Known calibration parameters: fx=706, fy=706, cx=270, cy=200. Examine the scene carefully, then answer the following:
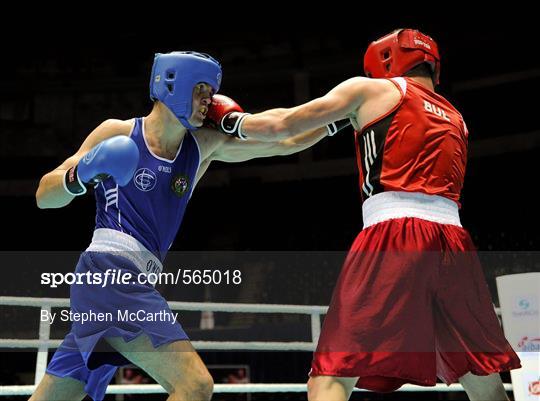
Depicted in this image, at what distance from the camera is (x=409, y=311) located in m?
1.99

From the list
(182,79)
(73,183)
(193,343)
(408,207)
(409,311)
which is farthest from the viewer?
(193,343)

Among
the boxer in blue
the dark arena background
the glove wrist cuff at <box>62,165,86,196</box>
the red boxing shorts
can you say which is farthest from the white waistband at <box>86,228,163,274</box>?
the dark arena background

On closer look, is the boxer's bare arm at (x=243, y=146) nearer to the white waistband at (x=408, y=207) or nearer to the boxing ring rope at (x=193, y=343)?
the white waistband at (x=408, y=207)

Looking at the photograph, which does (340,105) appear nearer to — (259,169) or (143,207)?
(143,207)

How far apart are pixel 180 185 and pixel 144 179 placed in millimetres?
146

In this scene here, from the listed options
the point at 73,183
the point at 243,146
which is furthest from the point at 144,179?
the point at 243,146

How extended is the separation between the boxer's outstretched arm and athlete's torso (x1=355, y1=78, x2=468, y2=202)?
36.8 inches

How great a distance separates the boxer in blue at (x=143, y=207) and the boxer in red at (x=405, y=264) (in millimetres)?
391

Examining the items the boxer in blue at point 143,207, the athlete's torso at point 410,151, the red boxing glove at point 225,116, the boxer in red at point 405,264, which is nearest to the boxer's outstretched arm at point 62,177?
the boxer in blue at point 143,207

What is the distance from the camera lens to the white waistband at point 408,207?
2156mm

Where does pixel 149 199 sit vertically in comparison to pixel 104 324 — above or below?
above

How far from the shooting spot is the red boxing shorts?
77.2 inches

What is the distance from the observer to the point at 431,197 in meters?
2.19

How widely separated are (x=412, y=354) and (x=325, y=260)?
9.46m
